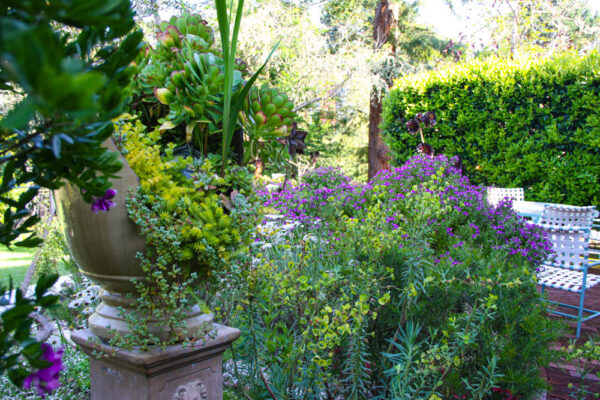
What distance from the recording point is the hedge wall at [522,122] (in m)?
6.01

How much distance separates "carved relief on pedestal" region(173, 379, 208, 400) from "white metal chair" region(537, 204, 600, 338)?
3028 millimetres

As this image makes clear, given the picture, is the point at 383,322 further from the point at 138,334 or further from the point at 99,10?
the point at 99,10

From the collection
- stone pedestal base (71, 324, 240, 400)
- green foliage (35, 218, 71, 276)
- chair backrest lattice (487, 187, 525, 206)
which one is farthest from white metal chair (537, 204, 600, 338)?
green foliage (35, 218, 71, 276)

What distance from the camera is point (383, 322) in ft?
6.62

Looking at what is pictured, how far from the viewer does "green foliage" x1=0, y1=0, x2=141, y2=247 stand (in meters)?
0.35

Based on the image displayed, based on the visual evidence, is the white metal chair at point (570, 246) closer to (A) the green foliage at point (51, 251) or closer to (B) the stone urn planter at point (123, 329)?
(B) the stone urn planter at point (123, 329)

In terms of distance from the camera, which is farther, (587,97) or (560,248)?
(587,97)

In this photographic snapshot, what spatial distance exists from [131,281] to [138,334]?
0.18 meters

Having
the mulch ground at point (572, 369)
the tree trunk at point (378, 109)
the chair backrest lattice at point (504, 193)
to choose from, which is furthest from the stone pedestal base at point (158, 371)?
the tree trunk at point (378, 109)

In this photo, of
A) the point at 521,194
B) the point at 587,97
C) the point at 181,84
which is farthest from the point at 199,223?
the point at 587,97

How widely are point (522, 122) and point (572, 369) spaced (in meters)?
4.51

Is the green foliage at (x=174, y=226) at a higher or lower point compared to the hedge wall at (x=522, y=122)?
lower

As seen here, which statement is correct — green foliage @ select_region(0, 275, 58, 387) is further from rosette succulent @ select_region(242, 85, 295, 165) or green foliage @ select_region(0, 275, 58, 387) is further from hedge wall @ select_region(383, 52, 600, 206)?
hedge wall @ select_region(383, 52, 600, 206)

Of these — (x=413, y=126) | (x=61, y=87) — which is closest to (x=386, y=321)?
(x=61, y=87)
